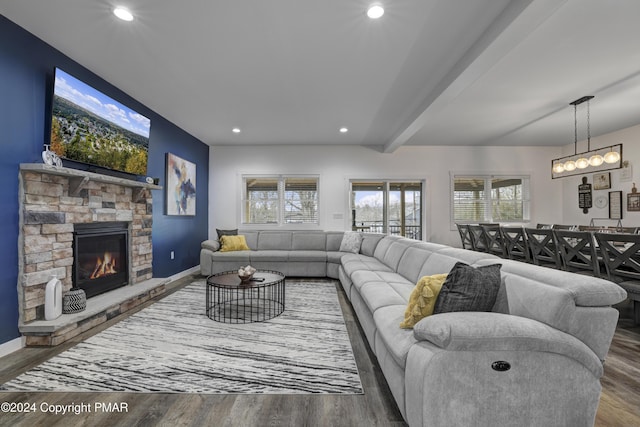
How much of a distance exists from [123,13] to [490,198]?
23.6 feet

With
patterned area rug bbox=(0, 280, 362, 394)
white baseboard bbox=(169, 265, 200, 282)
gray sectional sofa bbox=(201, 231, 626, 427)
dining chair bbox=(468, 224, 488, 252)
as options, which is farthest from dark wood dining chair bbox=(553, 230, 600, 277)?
white baseboard bbox=(169, 265, 200, 282)

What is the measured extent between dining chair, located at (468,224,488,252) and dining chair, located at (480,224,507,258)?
0.27ft

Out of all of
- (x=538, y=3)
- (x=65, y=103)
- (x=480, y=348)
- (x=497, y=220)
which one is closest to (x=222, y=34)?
(x=65, y=103)

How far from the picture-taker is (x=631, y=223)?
17.5 ft

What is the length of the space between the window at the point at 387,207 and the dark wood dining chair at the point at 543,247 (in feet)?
10.1

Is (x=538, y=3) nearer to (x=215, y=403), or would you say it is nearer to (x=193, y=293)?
(x=215, y=403)

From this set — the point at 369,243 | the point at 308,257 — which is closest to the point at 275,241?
the point at 308,257

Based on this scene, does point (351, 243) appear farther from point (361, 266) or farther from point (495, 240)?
point (495, 240)

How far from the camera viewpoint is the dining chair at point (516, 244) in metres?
4.09

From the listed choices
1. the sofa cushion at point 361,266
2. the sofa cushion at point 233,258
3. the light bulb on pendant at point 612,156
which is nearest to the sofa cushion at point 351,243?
the sofa cushion at point 361,266

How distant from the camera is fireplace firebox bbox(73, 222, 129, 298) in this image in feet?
10.4

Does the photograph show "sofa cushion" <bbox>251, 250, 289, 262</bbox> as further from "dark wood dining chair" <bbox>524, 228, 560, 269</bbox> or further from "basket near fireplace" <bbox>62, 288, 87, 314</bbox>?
"dark wood dining chair" <bbox>524, 228, 560, 269</bbox>

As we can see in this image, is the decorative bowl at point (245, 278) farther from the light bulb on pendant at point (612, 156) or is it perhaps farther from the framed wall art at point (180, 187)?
the light bulb on pendant at point (612, 156)
